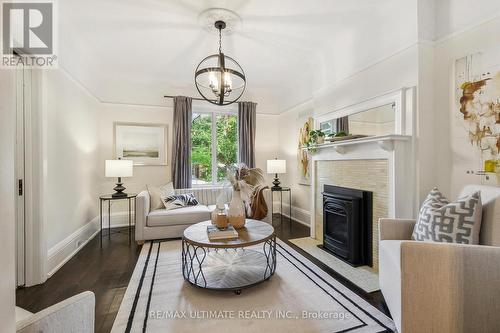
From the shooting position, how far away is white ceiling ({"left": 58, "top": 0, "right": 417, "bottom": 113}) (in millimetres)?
2570

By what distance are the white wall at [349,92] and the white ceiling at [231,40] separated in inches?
4.9

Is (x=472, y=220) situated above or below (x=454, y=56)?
below

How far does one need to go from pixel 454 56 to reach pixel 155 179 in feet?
15.4

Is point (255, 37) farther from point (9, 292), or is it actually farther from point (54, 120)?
point (9, 292)

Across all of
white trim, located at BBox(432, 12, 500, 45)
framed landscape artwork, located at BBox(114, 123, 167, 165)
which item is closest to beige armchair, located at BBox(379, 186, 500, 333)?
white trim, located at BBox(432, 12, 500, 45)

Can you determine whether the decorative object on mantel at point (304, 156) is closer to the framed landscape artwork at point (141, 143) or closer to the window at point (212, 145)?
the window at point (212, 145)

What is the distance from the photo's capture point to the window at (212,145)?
5070 mm

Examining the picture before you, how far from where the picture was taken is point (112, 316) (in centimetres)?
187

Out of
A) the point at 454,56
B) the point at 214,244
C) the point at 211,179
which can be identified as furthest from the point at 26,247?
the point at 454,56

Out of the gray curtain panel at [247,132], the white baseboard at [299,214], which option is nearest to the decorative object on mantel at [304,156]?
the white baseboard at [299,214]

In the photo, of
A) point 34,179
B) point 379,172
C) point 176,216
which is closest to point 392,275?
point 379,172

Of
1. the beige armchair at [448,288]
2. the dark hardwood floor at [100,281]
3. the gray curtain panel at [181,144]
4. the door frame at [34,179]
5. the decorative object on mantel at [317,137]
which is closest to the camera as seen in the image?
the beige armchair at [448,288]

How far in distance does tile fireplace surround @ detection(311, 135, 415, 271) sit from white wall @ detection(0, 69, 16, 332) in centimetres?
270

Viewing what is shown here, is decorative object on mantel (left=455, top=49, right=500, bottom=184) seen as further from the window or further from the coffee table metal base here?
the window
